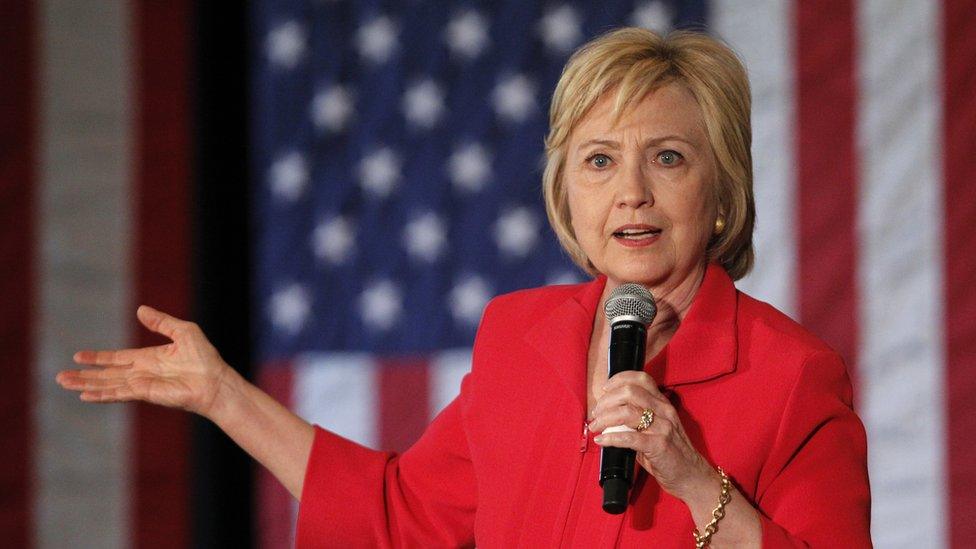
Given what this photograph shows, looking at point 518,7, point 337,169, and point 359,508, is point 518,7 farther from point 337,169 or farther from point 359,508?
point 359,508

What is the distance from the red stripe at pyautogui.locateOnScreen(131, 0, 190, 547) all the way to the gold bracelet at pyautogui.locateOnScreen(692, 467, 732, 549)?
98.1 inches

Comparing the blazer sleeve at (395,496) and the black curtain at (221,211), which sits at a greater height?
the black curtain at (221,211)

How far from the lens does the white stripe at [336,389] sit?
137 inches

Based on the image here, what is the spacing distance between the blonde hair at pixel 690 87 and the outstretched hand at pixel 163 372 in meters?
0.64

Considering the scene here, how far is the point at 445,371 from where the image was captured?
346 centimetres

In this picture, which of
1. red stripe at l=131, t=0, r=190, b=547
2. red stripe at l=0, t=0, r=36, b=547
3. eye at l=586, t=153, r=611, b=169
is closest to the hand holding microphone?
Result: eye at l=586, t=153, r=611, b=169

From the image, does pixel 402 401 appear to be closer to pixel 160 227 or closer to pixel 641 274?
pixel 160 227

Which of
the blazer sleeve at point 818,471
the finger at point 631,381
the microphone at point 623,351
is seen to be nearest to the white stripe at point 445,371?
the microphone at point 623,351

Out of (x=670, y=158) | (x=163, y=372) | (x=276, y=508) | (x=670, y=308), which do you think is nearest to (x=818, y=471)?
(x=670, y=308)

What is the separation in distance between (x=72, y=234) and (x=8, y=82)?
0.50m

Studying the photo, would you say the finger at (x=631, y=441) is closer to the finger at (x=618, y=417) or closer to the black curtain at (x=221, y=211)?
the finger at (x=618, y=417)

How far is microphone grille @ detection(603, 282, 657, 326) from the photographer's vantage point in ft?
5.02

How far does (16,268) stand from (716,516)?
110 inches

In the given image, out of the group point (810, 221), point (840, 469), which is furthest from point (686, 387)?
point (810, 221)
